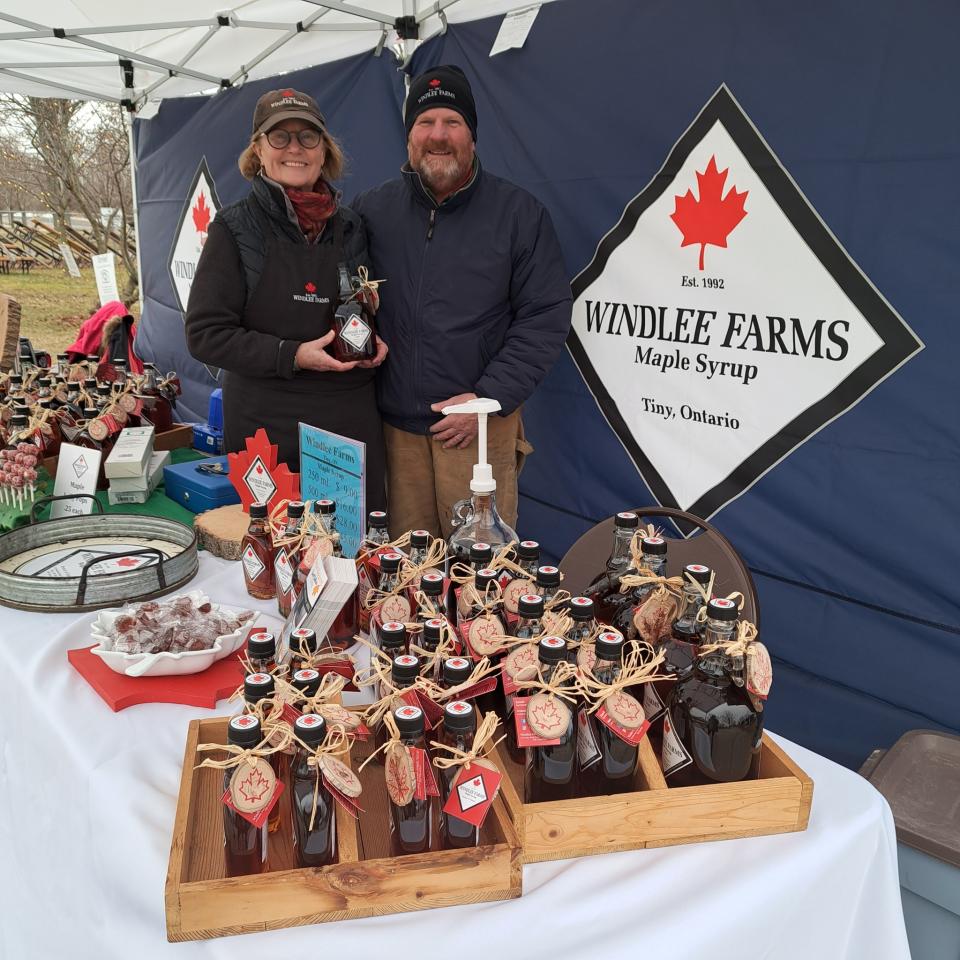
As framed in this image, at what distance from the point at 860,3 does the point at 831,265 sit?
0.56 m

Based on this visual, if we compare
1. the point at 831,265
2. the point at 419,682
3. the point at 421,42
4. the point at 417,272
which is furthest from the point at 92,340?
the point at 419,682

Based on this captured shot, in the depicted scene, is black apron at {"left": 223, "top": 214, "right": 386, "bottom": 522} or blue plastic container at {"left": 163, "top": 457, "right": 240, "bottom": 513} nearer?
blue plastic container at {"left": 163, "top": 457, "right": 240, "bottom": 513}

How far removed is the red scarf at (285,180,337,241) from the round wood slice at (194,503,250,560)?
74cm

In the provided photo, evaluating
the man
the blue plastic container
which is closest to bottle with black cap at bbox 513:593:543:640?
the blue plastic container

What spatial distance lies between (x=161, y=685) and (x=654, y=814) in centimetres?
67

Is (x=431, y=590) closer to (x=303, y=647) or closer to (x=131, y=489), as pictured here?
(x=303, y=647)

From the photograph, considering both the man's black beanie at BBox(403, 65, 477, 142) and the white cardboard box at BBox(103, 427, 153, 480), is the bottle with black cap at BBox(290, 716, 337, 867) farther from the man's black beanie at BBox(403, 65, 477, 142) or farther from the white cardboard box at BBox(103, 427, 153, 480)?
the man's black beanie at BBox(403, 65, 477, 142)

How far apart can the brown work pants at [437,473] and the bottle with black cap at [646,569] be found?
118 centimetres

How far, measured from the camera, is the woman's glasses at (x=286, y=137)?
1.92 m

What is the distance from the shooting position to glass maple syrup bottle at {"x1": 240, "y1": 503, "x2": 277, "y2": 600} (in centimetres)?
136

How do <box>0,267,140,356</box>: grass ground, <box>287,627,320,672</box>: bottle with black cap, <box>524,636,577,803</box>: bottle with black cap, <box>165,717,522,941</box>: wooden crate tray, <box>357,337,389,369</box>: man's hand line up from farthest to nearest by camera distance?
<box>0,267,140,356</box>: grass ground, <box>357,337,389,369</box>: man's hand, <box>287,627,320,672</box>: bottle with black cap, <box>524,636,577,803</box>: bottle with black cap, <box>165,717,522,941</box>: wooden crate tray

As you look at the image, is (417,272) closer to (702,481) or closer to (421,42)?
(702,481)

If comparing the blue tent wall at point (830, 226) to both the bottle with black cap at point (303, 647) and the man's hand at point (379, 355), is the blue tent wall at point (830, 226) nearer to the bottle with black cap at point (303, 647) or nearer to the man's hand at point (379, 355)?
the man's hand at point (379, 355)

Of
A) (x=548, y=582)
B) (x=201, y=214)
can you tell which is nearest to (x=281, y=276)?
(x=548, y=582)
